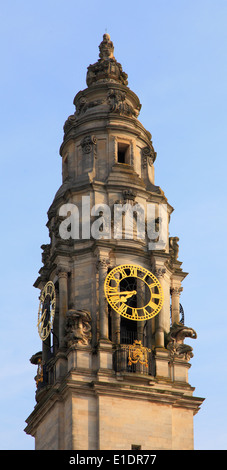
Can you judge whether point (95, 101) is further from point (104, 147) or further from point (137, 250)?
point (137, 250)

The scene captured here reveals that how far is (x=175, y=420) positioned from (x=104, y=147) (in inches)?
549

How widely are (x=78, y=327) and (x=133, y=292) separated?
3270 millimetres

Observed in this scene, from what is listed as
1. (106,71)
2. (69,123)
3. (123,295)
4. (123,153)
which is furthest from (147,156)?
(123,295)

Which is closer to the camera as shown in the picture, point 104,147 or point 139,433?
point 139,433

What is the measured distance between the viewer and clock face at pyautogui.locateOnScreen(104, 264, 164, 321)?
7456 centimetres

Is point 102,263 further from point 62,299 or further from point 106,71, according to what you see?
point 106,71

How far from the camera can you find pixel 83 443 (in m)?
70.9

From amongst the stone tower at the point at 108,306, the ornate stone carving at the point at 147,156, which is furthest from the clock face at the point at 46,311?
the ornate stone carving at the point at 147,156

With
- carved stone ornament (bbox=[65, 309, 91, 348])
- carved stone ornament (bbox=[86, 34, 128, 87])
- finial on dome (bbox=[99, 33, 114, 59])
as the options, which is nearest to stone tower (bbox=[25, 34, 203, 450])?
carved stone ornament (bbox=[65, 309, 91, 348])

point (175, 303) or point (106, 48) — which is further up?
point (106, 48)

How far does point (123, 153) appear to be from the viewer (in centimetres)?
8044

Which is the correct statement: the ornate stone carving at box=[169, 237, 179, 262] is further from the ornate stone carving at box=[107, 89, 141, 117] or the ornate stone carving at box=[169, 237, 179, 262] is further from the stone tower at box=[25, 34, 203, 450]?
the ornate stone carving at box=[107, 89, 141, 117]
